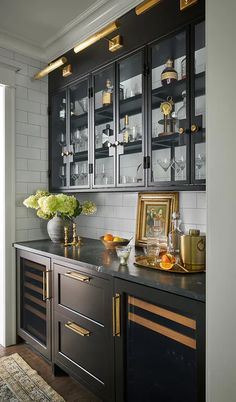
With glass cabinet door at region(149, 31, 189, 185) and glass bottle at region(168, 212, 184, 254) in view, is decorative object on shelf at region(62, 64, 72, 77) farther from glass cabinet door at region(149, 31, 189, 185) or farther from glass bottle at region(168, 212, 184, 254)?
glass bottle at region(168, 212, 184, 254)

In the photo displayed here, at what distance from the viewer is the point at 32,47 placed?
2.84 m

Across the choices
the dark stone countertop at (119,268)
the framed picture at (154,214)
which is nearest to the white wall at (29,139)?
the dark stone countertop at (119,268)

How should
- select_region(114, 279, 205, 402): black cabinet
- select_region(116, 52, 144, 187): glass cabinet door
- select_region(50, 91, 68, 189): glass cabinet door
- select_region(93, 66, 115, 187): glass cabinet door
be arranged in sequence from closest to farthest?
select_region(114, 279, 205, 402): black cabinet, select_region(116, 52, 144, 187): glass cabinet door, select_region(93, 66, 115, 187): glass cabinet door, select_region(50, 91, 68, 189): glass cabinet door

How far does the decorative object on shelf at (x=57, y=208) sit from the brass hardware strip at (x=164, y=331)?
4.00 feet

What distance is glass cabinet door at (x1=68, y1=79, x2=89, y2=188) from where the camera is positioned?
2562mm

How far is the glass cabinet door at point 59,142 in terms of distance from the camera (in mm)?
2796

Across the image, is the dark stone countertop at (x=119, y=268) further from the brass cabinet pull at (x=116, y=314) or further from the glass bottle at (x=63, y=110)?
the glass bottle at (x=63, y=110)

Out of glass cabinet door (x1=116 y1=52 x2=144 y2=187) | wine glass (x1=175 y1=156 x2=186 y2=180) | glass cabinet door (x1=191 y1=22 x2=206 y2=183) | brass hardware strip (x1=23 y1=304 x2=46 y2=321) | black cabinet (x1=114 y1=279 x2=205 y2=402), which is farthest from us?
brass hardware strip (x1=23 y1=304 x2=46 y2=321)

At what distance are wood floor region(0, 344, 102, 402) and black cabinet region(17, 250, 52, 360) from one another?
11 cm

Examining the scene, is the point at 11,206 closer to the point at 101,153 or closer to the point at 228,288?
the point at 101,153

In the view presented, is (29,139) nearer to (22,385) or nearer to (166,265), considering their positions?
(166,265)

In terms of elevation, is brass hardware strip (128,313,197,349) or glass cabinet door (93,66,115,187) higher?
glass cabinet door (93,66,115,187)

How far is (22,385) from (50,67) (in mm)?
2476

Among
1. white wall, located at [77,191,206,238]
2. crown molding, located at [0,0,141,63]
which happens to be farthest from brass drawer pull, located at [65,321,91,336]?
crown molding, located at [0,0,141,63]
